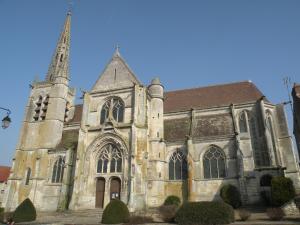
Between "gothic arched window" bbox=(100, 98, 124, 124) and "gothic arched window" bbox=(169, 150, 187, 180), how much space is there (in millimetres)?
5861

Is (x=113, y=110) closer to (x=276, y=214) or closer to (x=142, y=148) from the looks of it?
(x=142, y=148)

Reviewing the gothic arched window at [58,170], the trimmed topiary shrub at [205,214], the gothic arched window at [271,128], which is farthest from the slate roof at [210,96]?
the trimmed topiary shrub at [205,214]

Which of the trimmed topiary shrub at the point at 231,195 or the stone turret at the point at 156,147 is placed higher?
the stone turret at the point at 156,147

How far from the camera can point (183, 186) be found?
71.5ft

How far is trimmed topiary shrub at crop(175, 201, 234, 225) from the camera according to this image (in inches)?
468

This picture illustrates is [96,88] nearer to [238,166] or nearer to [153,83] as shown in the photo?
[153,83]

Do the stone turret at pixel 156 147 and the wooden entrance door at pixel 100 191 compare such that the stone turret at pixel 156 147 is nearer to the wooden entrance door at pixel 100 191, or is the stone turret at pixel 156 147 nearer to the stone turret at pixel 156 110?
the stone turret at pixel 156 110

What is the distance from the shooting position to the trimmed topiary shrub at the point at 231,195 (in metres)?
19.0

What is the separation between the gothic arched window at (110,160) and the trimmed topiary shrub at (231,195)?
8.29 m

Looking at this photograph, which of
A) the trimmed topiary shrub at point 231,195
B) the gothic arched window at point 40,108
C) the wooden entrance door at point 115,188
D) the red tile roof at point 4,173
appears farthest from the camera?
the red tile roof at point 4,173

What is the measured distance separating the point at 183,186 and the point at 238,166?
4804mm

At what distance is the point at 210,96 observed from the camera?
28.7m

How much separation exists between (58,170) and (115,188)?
7.20 metres

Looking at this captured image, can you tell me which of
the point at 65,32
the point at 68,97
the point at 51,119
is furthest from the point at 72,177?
the point at 65,32
